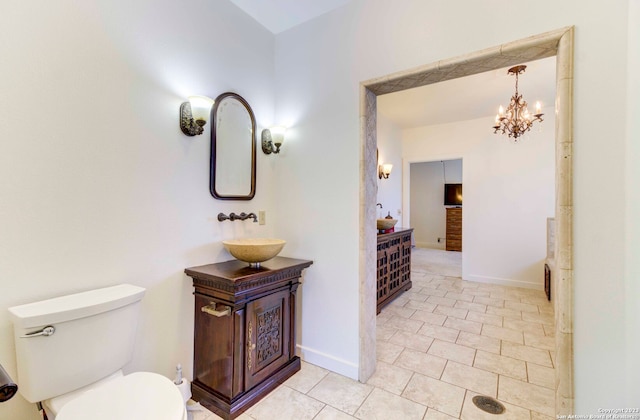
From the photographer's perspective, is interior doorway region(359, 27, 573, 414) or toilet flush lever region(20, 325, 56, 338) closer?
toilet flush lever region(20, 325, 56, 338)

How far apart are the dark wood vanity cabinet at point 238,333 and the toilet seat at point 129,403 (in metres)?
0.52

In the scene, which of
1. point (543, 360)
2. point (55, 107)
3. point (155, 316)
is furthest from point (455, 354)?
point (55, 107)

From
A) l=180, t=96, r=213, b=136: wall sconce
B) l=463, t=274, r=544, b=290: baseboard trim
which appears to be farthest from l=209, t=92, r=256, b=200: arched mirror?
l=463, t=274, r=544, b=290: baseboard trim

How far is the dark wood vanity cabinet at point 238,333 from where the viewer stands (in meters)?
1.71

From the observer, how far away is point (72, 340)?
4.01ft

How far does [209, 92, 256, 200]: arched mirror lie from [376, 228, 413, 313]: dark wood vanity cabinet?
5.99ft

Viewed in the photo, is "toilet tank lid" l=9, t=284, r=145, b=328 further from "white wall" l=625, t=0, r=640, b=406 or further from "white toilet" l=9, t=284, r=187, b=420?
"white wall" l=625, t=0, r=640, b=406

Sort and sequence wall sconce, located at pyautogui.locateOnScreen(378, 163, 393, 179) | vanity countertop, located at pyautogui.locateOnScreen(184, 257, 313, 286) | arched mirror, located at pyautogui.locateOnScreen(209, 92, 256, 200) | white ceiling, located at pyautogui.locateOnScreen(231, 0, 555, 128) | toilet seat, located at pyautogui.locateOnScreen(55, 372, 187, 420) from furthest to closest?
1. wall sconce, located at pyautogui.locateOnScreen(378, 163, 393, 179)
2. white ceiling, located at pyautogui.locateOnScreen(231, 0, 555, 128)
3. arched mirror, located at pyautogui.locateOnScreen(209, 92, 256, 200)
4. vanity countertop, located at pyautogui.locateOnScreen(184, 257, 313, 286)
5. toilet seat, located at pyautogui.locateOnScreen(55, 372, 187, 420)

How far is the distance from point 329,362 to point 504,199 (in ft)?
13.0

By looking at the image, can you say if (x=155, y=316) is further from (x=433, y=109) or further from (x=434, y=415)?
(x=433, y=109)

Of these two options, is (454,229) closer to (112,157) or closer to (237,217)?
(237,217)

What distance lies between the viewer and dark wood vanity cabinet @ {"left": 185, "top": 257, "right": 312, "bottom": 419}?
171 cm

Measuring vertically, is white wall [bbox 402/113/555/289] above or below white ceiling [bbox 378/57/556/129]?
below

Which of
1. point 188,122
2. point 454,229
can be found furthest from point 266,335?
point 454,229
